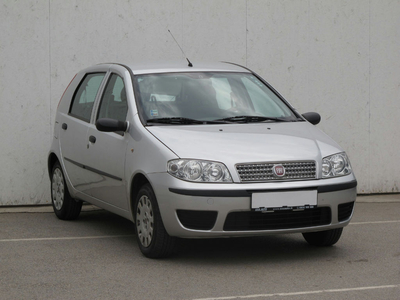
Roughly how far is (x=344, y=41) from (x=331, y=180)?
531 cm

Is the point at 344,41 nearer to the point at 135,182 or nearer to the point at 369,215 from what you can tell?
the point at 369,215

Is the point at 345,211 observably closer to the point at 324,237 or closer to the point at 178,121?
the point at 324,237

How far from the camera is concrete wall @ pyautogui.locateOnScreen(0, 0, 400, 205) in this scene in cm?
977

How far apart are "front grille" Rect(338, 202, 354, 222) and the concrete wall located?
454 cm

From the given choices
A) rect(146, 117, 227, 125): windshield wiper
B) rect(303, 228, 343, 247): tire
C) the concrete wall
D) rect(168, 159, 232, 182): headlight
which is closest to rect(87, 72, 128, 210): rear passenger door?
rect(146, 117, 227, 125): windshield wiper

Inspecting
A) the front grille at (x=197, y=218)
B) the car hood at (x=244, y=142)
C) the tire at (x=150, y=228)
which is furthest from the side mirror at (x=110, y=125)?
the front grille at (x=197, y=218)

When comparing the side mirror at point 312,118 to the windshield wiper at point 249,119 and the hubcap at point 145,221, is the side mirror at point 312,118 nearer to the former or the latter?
the windshield wiper at point 249,119

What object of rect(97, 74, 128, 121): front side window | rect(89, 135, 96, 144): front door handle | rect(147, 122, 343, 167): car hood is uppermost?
rect(97, 74, 128, 121): front side window

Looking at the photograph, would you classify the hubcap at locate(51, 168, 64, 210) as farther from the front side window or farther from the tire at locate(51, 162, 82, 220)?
the front side window

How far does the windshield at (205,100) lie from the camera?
6820 millimetres

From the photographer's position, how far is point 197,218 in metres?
5.95

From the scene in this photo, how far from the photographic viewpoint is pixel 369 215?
30.4 feet

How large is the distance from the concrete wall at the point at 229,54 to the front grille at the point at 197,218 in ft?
14.4

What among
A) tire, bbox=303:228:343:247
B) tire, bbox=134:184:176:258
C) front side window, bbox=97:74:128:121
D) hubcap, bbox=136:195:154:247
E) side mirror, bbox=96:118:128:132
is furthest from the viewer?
front side window, bbox=97:74:128:121
